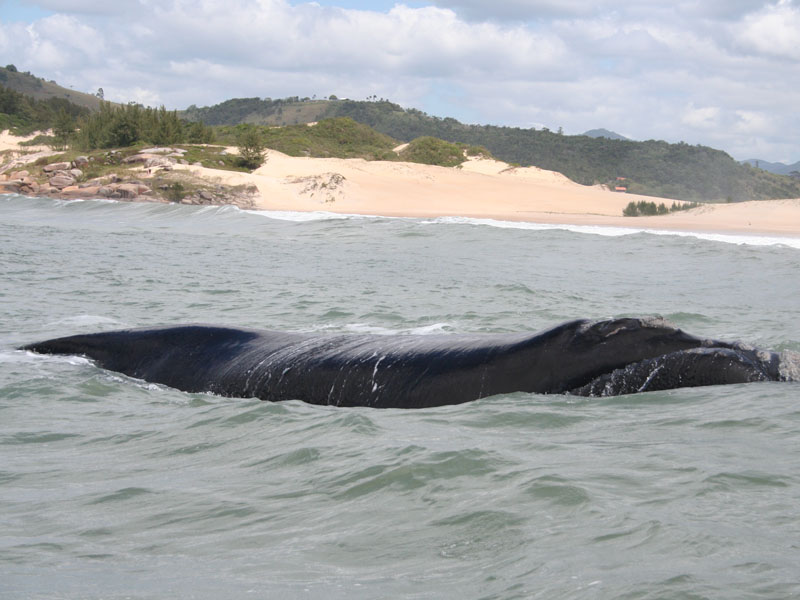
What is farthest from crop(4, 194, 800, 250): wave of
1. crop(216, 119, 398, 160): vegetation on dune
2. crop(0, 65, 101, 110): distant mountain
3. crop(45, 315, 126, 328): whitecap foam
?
crop(0, 65, 101, 110): distant mountain

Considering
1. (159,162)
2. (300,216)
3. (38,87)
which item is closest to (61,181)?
(159,162)

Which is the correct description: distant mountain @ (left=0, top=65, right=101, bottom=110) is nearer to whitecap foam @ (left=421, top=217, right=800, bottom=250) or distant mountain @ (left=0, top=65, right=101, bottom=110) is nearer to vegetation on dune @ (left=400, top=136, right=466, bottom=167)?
vegetation on dune @ (left=400, top=136, right=466, bottom=167)

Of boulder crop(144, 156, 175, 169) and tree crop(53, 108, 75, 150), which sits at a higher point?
tree crop(53, 108, 75, 150)

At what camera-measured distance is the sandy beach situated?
104 feet

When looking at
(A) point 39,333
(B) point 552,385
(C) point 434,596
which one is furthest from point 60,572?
(A) point 39,333

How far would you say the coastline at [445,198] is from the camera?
102 ft

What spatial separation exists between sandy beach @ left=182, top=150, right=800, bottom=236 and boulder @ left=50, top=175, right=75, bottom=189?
17.5 feet

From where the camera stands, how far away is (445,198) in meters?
42.1

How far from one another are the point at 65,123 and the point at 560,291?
45443 millimetres

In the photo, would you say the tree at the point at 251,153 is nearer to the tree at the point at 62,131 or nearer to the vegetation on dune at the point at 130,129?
the vegetation on dune at the point at 130,129

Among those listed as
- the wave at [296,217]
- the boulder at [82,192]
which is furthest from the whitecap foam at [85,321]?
the boulder at [82,192]

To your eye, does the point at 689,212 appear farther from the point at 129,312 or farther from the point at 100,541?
the point at 100,541

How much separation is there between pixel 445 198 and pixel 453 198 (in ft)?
1.34

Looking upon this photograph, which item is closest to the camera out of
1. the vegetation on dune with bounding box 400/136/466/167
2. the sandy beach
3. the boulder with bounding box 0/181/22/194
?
the sandy beach
